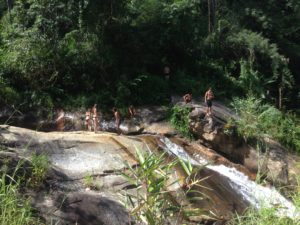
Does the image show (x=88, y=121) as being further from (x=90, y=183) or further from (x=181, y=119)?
(x=90, y=183)

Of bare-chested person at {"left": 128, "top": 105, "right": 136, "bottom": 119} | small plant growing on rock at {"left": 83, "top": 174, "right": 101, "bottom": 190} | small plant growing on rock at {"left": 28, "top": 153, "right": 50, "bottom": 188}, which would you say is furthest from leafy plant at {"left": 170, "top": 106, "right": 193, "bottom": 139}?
small plant growing on rock at {"left": 28, "top": 153, "right": 50, "bottom": 188}

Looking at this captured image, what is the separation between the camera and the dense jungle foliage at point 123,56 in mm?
16797

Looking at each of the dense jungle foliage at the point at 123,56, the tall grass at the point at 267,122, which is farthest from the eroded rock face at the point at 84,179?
the dense jungle foliage at the point at 123,56

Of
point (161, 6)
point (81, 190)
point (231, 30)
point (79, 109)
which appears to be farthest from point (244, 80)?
point (81, 190)

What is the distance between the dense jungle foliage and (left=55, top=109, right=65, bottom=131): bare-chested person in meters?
0.39

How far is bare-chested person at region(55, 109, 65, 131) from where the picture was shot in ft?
51.0

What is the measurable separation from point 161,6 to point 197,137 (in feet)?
20.5

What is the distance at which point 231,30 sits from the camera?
22.6 meters

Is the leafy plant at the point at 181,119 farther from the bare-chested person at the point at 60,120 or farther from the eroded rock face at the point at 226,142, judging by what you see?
the bare-chested person at the point at 60,120

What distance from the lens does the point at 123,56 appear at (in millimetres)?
18344

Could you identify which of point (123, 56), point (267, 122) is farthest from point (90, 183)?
point (267, 122)

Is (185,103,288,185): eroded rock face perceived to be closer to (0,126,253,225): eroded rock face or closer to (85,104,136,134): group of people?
(85,104,136,134): group of people

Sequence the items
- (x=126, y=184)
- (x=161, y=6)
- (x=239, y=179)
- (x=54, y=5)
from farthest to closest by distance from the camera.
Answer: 1. (x=161, y=6)
2. (x=54, y=5)
3. (x=239, y=179)
4. (x=126, y=184)

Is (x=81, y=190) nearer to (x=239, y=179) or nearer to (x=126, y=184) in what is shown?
(x=126, y=184)
